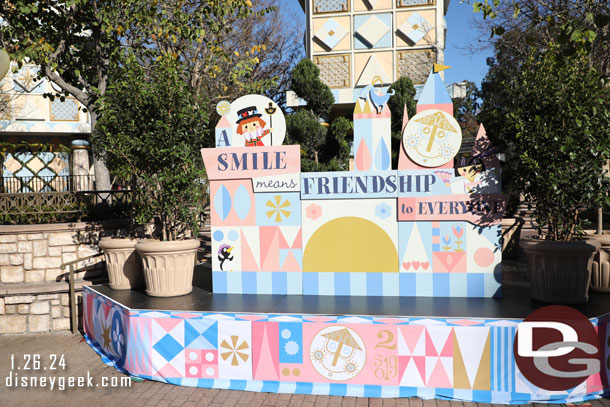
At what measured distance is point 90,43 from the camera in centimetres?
1171

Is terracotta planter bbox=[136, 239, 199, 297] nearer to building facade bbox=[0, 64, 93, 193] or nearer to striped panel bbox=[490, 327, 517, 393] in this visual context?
striped panel bbox=[490, 327, 517, 393]

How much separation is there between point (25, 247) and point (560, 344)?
8.12 m

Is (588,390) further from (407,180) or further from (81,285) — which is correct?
(81,285)

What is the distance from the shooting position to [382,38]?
17641 millimetres

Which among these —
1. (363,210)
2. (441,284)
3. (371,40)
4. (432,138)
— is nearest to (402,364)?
(441,284)

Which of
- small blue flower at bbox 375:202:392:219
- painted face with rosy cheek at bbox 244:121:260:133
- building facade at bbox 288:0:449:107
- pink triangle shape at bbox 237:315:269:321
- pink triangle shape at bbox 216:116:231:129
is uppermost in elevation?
building facade at bbox 288:0:449:107

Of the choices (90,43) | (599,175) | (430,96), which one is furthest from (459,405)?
(90,43)

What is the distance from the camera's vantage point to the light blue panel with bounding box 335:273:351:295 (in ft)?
19.1

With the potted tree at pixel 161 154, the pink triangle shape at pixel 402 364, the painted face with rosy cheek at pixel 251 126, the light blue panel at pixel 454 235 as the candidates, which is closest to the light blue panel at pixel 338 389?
the pink triangle shape at pixel 402 364

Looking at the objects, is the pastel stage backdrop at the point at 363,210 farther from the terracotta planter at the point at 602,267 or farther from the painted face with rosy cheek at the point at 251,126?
Result: the terracotta planter at the point at 602,267

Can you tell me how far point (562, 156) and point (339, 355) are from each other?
329cm

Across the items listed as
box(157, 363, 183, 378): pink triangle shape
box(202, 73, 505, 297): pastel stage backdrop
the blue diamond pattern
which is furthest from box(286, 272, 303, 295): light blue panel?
box(157, 363, 183, 378): pink triangle shape

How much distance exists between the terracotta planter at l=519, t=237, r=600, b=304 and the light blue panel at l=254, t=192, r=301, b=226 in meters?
2.88

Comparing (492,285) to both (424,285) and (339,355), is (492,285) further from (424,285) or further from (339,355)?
(339,355)
